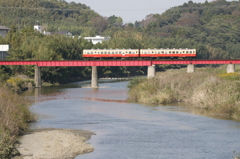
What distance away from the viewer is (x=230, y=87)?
64812 mm

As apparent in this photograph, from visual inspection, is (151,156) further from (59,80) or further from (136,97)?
(59,80)

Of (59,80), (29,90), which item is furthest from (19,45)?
(29,90)

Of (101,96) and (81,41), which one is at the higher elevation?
(81,41)

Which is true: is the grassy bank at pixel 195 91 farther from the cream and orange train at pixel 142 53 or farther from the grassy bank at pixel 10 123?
the cream and orange train at pixel 142 53

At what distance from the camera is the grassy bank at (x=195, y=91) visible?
6275cm

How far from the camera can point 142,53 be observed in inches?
4660

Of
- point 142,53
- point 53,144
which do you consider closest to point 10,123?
point 53,144

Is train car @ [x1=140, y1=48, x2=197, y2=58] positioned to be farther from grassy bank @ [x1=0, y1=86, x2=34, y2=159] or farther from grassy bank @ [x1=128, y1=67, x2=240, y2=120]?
grassy bank @ [x1=0, y1=86, x2=34, y2=159]

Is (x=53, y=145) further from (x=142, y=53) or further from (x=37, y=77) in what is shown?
(x=142, y=53)

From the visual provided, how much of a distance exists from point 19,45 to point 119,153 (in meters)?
107

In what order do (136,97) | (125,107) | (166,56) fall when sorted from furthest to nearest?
(166,56) < (136,97) < (125,107)

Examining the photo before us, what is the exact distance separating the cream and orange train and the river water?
119 feet

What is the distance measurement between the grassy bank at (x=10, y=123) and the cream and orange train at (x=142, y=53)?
63.5m

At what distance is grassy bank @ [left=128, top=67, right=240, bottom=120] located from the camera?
62.8 metres
